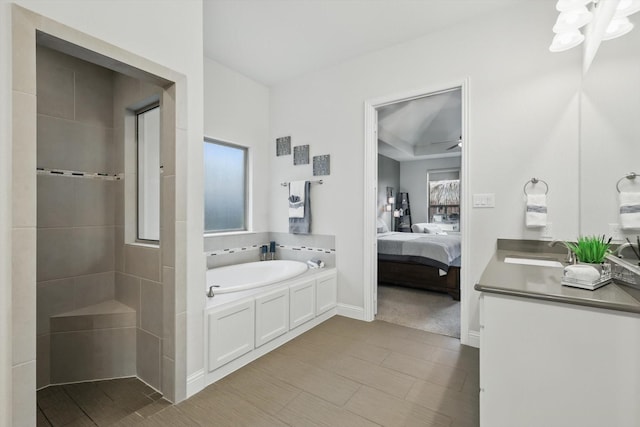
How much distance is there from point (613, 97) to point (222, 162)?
10.7 ft

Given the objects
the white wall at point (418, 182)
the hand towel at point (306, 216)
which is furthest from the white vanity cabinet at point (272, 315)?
the white wall at point (418, 182)

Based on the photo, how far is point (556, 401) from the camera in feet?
3.54

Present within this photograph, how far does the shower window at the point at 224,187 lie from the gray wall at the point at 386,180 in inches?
168

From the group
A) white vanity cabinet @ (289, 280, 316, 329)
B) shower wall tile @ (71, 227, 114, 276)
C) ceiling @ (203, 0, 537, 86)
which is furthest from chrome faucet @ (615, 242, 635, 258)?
shower wall tile @ (71, 227, 114, 276)

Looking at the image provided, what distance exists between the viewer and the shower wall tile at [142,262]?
1.95 metres

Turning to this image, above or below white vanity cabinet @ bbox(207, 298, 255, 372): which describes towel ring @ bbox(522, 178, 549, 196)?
above

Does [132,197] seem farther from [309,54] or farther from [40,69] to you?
[309,54]

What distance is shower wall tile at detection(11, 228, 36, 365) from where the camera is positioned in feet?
3.88

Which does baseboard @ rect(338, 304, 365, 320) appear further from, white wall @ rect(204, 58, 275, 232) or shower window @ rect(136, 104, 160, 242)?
shower window @ rect(136, 104, 160, 242)

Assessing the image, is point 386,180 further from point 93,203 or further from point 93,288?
point 93,288

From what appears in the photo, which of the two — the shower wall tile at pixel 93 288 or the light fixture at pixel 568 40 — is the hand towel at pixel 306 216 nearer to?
the shower wall tile at pixel 93 288

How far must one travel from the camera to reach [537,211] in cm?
220

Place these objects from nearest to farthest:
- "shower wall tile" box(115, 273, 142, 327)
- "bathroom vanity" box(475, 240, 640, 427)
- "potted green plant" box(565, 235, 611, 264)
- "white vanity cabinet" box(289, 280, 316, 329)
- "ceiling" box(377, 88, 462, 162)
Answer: "bathroom vanity" box(475, 240, 640, 427)
"potted green plant" box(565, 235, 611, 264)
"shower wall tile" box(115, 273, 142, 327)
"white vanity cabinet" box(289, 280, 316, 329)
"ceiling" box(377, 88, 462, 162)

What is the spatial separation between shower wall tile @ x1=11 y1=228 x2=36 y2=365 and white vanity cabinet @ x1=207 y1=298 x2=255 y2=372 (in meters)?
0.90
